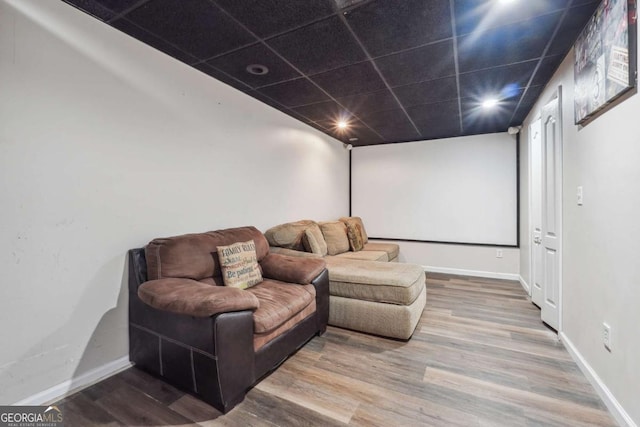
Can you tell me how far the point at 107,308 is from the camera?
1894 mm

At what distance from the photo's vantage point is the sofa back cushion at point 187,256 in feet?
6.39

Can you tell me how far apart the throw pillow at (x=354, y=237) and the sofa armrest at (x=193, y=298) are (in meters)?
2.72

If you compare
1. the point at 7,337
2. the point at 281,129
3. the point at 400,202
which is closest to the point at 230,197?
the point at 281,129

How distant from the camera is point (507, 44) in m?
2.05

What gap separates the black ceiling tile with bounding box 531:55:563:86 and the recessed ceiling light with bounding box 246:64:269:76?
237 cm

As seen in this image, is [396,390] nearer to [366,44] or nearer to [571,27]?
[366,44]

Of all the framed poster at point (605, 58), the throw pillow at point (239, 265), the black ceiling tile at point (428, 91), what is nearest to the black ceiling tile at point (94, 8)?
the throw pillow at point (239, 265)

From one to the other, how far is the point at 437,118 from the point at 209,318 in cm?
370

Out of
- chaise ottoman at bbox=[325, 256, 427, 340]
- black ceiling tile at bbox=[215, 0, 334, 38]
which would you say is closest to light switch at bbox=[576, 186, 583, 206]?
chaise ottoman at bbox=[325, 256, 427, 340]

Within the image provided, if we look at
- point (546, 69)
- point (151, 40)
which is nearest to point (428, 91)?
point (546, 69)

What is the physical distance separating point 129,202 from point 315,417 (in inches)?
74.9

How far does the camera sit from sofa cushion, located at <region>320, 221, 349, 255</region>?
387cm

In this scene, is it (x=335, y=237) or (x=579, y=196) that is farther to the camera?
(x=335, y=237)

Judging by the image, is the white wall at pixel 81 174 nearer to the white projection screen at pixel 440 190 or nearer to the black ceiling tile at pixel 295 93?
the black ceiling tile at pixel 295 93
